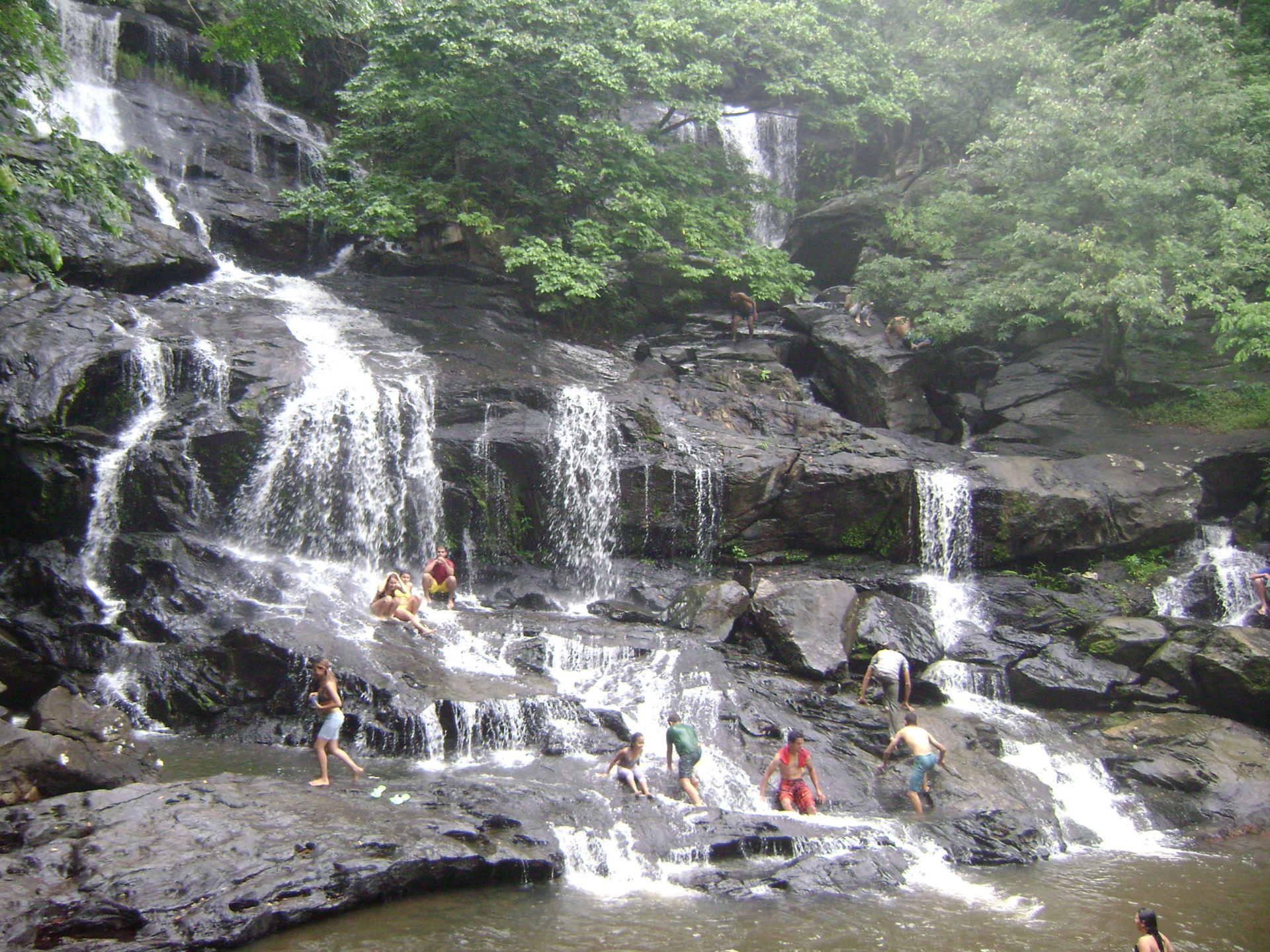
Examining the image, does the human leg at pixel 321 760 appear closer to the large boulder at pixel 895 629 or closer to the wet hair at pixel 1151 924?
the wet hair at pixel 1151 924

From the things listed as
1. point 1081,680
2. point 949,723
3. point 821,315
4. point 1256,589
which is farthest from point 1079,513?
point 821,315

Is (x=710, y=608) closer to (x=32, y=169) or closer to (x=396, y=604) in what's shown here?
(x=396, y=604)

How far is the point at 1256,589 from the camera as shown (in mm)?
15141

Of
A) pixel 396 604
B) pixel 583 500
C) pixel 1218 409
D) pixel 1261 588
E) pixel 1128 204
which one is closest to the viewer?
pixel 396 604

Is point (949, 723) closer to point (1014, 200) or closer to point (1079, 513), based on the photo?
point (1079, 513)

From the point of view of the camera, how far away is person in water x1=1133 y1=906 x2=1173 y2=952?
6.05 meters

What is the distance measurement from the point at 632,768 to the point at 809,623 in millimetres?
4971

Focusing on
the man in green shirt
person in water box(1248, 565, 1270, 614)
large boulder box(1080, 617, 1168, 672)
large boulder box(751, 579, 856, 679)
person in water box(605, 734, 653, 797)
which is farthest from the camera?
person in water box(1248, 565, 1270, 614)

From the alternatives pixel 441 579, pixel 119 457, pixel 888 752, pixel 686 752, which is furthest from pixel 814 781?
pixel 119 457

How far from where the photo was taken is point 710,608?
14.3 metres

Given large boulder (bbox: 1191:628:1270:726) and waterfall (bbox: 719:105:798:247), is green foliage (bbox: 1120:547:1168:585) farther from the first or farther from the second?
waterfall (bbox: 719:105:798:247)

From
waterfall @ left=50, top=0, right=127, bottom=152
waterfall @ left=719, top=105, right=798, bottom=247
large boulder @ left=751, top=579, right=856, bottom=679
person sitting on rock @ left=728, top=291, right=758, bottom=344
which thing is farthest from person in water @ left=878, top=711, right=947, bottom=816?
waterfall @ left=50, top=0, right=127, bottom=152

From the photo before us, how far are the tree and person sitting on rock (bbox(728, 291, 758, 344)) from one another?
389 centimetres

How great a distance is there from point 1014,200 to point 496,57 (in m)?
12.1
